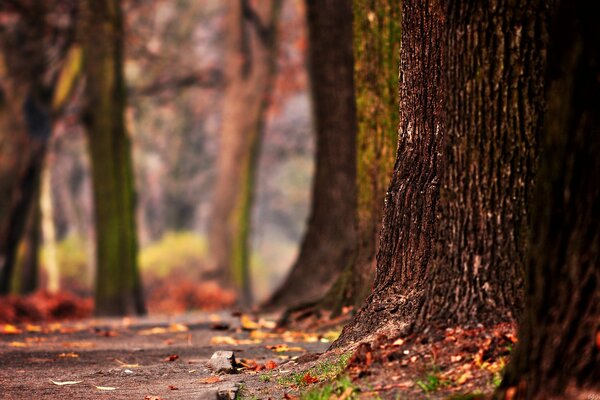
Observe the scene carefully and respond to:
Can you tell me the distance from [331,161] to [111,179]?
19.0ft

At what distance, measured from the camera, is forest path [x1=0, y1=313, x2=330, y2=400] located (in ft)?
20.1

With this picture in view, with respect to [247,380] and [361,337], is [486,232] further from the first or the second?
[247,380]

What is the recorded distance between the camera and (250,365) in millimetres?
7199

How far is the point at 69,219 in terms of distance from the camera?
45.9 metres

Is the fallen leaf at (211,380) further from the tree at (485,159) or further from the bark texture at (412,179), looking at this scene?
the tree at (485,159)

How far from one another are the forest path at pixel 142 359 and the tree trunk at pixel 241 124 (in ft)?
42.5

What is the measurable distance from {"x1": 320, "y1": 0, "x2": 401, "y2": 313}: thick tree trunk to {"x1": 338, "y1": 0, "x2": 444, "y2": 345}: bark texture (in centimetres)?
234

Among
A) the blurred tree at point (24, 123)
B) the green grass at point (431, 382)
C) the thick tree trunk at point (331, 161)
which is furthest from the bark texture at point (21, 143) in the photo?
the green grass at point (431, 382)

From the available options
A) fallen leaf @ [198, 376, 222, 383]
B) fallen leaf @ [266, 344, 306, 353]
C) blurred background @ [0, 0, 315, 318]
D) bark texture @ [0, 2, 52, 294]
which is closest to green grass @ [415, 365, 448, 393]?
fallen leaf @ [198, 376, 222, 383]

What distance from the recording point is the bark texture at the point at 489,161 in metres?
5.28

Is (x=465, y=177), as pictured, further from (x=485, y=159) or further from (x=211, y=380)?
(x=211, y=380)

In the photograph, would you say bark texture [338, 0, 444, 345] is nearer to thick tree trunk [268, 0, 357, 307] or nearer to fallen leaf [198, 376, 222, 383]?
fallen leaf [198, 376, 222, 383]

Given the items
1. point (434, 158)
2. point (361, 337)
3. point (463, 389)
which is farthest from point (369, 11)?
point (463, 389)

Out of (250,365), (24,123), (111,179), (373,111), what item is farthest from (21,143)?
(250,365)
